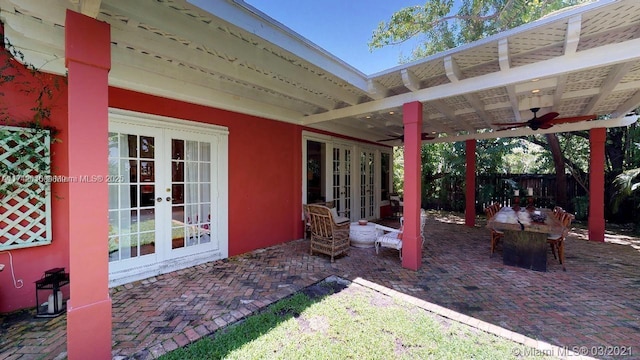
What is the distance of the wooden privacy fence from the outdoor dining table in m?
5.30

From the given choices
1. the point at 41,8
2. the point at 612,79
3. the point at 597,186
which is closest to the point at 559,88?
the point at 612,79

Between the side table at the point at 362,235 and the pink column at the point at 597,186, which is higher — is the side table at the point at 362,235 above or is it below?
below

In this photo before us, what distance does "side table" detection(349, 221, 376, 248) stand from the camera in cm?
486

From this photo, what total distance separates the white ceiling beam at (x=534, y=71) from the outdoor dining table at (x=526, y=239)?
2040 mm

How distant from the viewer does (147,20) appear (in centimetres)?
210

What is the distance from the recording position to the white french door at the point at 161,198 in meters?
3.34

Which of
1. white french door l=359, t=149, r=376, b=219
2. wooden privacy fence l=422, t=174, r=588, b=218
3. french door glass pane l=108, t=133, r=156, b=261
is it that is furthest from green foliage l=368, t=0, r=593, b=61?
french door glass pane l=108, t=133, r=156, b=261

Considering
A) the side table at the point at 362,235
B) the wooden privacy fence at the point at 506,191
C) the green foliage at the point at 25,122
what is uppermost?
the green foliage at the point at 25,122

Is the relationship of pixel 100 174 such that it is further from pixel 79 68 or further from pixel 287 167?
pixel 287 167

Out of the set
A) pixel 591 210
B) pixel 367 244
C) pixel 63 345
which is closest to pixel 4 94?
pixel 63 345

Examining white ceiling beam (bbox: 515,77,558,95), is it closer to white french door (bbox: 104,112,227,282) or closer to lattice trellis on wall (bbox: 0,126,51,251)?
white french door (bbox: 104,112,227,282)

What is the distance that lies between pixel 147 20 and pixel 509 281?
195 inches

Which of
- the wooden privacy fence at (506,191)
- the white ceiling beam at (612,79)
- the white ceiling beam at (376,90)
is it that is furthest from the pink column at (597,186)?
the white ceiling beam at (376,90)

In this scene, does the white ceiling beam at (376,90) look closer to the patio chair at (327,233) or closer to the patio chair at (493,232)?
the patio chair at (327,233)
